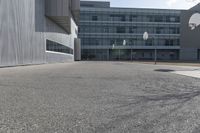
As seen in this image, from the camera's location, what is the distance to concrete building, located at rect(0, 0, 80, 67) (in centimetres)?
2086

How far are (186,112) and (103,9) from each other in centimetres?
9557

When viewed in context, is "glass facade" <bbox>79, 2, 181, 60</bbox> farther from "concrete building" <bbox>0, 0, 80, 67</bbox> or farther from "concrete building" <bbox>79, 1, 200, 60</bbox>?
"concrete building" <bbox>0, 0, 80, 67</bbox>

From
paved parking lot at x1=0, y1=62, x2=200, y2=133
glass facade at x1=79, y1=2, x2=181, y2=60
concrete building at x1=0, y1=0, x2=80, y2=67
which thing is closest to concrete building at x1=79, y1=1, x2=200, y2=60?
glass facade at x1=79, y1=2, x2=181, y2=60

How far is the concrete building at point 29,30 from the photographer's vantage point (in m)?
20.9

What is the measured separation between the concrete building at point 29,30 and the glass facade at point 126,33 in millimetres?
56929

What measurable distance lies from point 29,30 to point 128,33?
76.9 meters

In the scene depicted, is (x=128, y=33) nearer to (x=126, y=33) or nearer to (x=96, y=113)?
(x=126, y=33)

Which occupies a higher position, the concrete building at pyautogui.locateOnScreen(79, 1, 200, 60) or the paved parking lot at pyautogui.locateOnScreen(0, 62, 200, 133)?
the concrete building at pyautogui.locateOnScreen(79, 1, 200, 60)

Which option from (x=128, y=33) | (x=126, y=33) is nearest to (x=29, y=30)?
(x=126, y=33)

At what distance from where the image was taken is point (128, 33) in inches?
3986

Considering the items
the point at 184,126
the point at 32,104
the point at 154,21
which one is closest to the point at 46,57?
the point at 32,104

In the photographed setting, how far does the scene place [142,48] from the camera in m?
102

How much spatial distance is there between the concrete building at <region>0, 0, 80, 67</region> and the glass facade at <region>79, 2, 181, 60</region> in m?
56.9

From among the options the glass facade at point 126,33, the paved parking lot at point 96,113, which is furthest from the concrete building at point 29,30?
the glass facade at point 126,33
